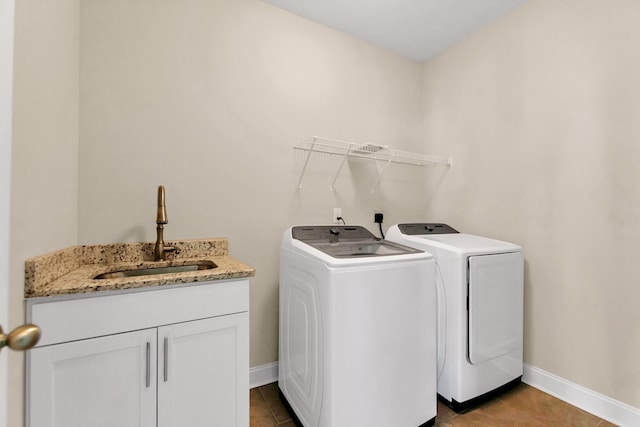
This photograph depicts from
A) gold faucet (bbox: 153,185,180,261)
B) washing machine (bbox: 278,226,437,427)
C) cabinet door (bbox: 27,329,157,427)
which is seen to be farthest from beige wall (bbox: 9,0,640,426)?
washing machine (bbox: 278,226,437,427)

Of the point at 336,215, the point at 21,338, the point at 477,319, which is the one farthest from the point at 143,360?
the point at 477,319

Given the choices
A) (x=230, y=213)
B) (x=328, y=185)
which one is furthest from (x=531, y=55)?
(x=230, y=213)

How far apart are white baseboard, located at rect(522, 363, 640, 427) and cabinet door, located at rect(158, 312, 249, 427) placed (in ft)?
6.22

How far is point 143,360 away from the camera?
3.46 feet

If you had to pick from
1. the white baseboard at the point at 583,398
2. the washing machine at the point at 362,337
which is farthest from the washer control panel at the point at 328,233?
the white baseboard at the point at 583,398

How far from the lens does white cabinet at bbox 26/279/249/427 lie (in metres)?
0.94

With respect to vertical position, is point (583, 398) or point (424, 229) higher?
point (424, 229)

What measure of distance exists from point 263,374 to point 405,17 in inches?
111

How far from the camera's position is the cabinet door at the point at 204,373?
109 centimetres

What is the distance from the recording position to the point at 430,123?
2682 mm

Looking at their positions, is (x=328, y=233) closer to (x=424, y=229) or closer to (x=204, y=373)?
(x=424, y=229)

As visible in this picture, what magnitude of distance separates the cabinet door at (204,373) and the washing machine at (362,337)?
0.33m

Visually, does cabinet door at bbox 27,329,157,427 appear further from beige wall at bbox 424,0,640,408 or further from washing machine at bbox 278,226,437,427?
beige wall at bbox 424,0,640,408

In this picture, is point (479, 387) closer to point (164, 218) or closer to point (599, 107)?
point (599, 107)
